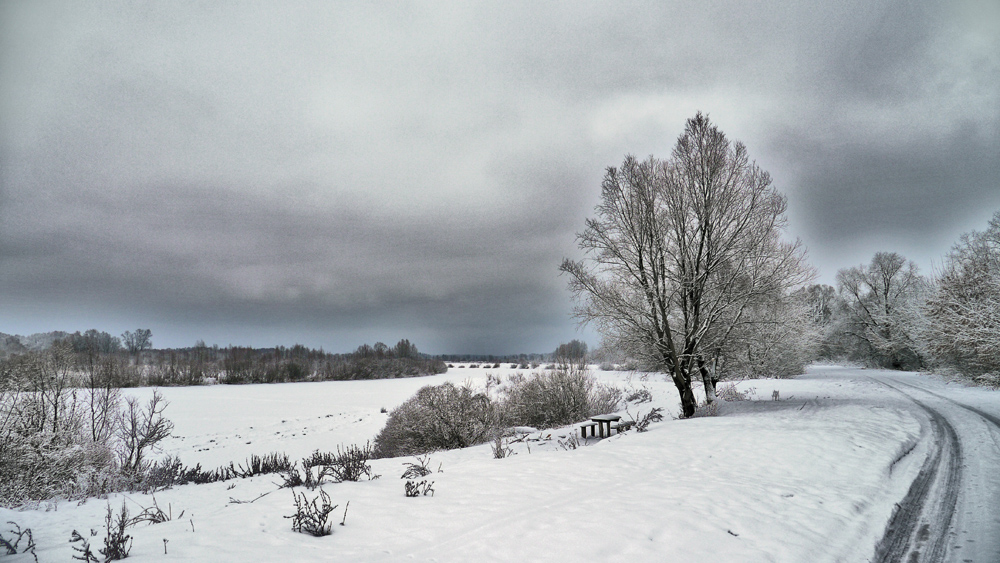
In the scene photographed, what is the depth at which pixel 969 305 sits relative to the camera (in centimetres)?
1720

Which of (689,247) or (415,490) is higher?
(689,247)

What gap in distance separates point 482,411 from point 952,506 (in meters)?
13.7

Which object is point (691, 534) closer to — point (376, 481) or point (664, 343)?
point (376, 481)

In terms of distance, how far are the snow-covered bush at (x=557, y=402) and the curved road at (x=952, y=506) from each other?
11569 mm

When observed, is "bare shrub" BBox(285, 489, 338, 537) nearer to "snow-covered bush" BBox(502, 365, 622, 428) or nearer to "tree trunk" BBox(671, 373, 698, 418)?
"tree trunk" BBox(671, 373, 698, 418)

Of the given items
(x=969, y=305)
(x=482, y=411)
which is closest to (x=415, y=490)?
(x=482, y=411)

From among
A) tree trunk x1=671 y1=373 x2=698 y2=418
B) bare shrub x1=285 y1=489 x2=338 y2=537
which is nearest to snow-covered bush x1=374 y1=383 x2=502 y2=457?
tree trunk x1=671 y1=373 x2=698 y2=418

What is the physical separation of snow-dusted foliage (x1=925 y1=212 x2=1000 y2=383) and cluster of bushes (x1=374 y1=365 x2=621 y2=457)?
47.0ft

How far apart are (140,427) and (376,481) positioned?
11.0 metres

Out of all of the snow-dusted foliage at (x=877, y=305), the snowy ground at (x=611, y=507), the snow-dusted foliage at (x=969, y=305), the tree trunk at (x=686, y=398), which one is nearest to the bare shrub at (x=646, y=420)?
the snowy ground at (x=611, y=507)

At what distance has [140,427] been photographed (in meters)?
12.9

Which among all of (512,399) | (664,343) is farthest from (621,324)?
(512,399)

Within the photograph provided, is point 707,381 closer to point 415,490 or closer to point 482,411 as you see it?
point 482,411

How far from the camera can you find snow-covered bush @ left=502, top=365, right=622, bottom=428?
62.2ft
